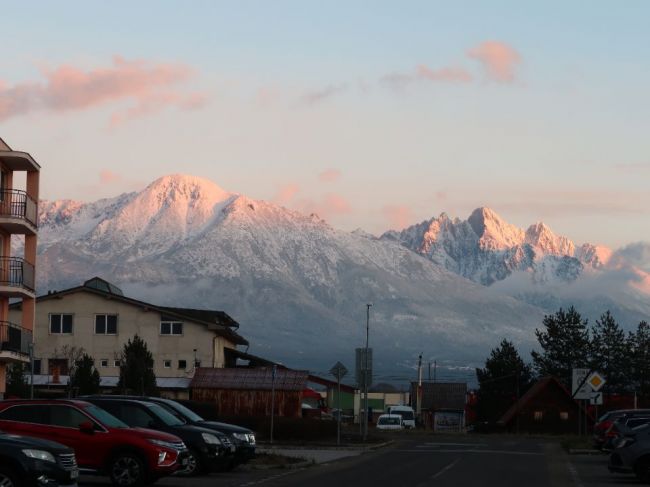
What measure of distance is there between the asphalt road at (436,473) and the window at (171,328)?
37.0 metres

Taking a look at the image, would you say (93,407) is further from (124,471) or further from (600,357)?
(600,357)

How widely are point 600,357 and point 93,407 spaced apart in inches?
3953

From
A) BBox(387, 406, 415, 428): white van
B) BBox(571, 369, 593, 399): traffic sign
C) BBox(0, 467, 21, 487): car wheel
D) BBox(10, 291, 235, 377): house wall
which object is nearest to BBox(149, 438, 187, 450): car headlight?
BBox(0, 467, 21, 487): car wheel

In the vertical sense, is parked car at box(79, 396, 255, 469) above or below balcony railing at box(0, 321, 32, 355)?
below

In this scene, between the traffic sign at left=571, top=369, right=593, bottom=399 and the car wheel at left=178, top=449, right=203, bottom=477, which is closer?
the car wheel at left=178, top=449, right=203, bottom=477

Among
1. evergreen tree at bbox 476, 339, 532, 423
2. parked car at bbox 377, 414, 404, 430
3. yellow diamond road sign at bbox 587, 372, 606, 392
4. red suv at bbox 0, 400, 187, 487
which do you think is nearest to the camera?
red suv at bbox 0, 400, 187, 487

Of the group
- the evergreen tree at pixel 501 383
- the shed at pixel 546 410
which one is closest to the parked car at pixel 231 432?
the shed at pixel 546 410

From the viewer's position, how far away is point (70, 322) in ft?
279

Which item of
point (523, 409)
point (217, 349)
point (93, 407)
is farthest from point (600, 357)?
point (93, 407)

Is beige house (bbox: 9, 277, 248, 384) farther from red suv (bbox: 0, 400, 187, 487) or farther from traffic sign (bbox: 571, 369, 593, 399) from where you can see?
red suv (bbox: 0, 400, 187, 487)

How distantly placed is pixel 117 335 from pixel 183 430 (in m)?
53.6

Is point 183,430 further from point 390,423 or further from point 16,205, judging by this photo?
point 390,423

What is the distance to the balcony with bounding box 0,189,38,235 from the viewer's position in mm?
52888

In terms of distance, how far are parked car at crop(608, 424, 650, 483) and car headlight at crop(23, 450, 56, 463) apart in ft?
51.1
